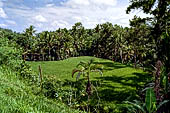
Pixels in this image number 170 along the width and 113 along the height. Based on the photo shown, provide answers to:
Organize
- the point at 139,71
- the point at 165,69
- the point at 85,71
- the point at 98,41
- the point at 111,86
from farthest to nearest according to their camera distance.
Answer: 1. the point at 98,41
2. the point at 139,71
3. the point at 111,86
4. the point at 85,71
5. the point at 165,69

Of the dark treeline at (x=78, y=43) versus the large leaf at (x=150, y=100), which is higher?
the dark treeline at (x=78, y=43)

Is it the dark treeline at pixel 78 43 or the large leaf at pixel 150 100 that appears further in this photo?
the dark treeline at pixel 78 43

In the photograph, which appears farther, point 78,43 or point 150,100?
point 78,43

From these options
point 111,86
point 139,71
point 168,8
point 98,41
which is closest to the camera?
point 168,8

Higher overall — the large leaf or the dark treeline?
the dark treeline

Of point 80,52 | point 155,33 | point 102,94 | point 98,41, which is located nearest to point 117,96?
point 102,94

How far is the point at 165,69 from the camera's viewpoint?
4.02m

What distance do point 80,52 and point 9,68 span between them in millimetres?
59176

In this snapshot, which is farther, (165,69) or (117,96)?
(117,96)

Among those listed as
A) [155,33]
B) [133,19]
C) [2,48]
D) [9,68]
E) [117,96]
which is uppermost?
[133,19]

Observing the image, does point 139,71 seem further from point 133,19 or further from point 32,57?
point 32,57

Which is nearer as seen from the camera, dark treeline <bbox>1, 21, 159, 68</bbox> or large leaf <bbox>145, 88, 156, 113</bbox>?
large leaf <bbox>145, 88, 156, 113</bbox>

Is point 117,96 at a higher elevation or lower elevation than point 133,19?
lower

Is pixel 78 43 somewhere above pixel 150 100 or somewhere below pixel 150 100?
above
